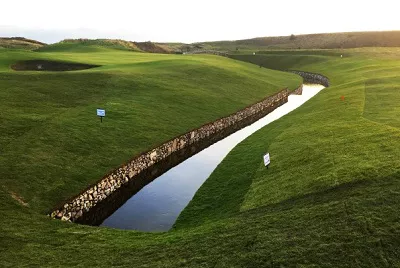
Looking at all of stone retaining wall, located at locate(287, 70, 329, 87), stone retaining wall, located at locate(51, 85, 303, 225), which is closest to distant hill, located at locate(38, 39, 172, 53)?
stone retaining wall, located at locate(287, 70, 329, 87)

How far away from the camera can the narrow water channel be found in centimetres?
2378

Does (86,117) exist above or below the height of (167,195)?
above

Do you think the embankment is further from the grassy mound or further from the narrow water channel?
the grassy mound

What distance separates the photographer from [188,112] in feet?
145

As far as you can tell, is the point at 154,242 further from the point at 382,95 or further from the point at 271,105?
the point at 271,105

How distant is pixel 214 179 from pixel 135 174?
20.6ft

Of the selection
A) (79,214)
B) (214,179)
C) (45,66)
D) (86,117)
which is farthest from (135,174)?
(45,66)

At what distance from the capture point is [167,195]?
27750mm

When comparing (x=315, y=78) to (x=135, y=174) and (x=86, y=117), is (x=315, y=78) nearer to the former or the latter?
(x=86, y=117)

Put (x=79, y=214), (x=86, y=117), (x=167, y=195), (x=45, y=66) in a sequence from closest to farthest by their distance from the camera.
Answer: (x=79, y=214), (x=167, y=195), (x=86, y=117), (x=45, y=66)

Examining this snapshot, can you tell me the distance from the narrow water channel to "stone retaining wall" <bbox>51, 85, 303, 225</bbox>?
69 centimetres

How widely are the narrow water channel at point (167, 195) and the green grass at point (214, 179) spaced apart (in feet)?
4.73

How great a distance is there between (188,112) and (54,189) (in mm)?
22928

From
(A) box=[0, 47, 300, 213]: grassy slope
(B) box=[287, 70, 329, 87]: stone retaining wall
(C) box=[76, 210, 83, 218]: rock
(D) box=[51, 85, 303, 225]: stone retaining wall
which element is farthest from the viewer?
(B) box=[287, 70, 329, 87]: stone retaining wall
